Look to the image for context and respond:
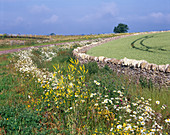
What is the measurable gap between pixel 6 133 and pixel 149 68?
5.28 m

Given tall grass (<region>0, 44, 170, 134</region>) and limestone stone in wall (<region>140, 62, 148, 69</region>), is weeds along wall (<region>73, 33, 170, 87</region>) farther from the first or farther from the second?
tall grass (<region>0, 44, 170, 134</region>)

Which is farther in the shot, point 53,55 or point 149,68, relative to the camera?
point 53,55

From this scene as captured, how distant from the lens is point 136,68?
20.6 ft

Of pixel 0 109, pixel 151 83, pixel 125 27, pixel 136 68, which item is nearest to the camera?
pixel 0 109

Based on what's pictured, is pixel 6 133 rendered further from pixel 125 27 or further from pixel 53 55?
pixel 125 27

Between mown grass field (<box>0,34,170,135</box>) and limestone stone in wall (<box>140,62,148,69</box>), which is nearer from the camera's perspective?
mown grass field (<box>0,34,170,135</box>)

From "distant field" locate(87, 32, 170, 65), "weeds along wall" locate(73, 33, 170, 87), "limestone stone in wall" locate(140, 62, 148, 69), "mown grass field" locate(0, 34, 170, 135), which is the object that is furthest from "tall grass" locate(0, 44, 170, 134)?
"distant field" locate(87, 32, 170, 65)

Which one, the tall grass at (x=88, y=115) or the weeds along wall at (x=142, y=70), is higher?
the weeds along wall at (x=142, y=70)

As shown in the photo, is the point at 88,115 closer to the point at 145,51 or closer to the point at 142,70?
the point at 142,70

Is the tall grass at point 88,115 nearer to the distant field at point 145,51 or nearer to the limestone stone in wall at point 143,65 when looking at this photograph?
the limestone stone in wall at point 143,65

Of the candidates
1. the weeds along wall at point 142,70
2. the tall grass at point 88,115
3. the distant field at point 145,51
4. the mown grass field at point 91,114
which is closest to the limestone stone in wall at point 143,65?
the weeds along wall at point 142,70

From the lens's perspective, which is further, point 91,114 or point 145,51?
point 145,51

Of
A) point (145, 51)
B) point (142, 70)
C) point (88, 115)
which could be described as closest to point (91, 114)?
point (88, 115)

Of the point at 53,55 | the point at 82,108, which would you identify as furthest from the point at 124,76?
the point at 53,55
